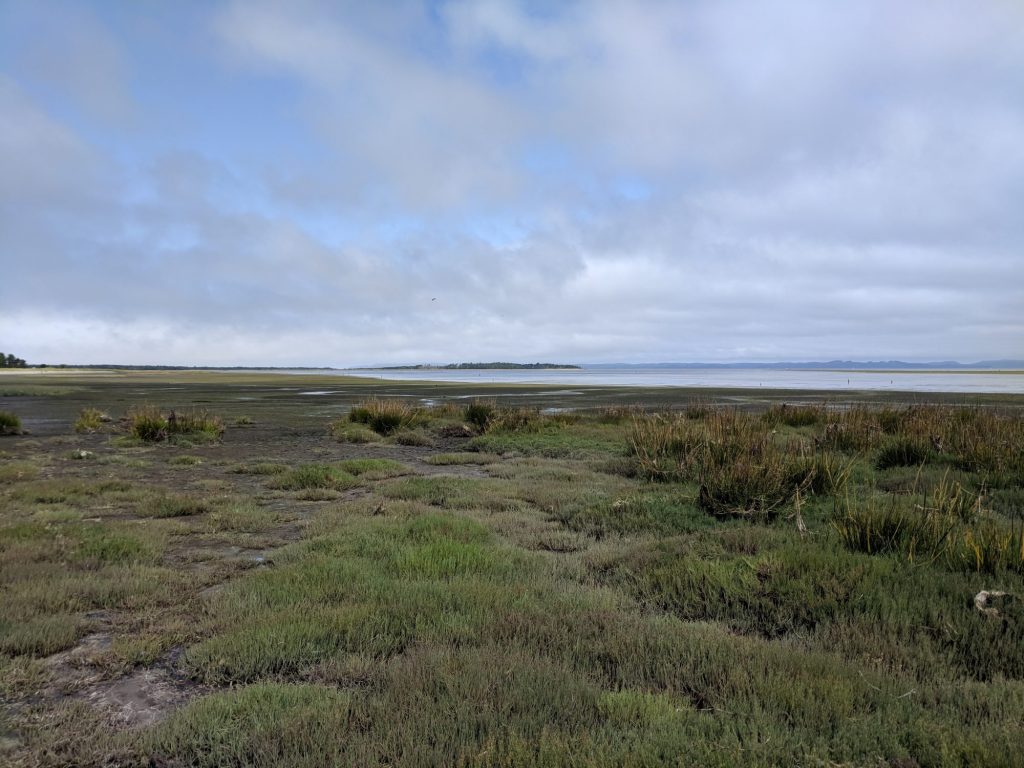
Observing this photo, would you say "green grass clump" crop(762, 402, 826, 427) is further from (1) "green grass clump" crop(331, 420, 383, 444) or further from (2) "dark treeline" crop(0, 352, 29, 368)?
(2) "dark treeline" crop(0, 352, 29, 368)

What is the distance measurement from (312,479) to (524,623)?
7214 millimetres

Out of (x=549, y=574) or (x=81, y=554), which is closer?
(x=549, y=574)

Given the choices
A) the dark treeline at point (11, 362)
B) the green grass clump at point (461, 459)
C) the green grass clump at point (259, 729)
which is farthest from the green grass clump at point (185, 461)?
the dark treeline at point (11, 362)

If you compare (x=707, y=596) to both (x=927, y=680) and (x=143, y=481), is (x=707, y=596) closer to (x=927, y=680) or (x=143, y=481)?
(x=927, y=680)

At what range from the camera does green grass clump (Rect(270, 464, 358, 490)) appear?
403 inches

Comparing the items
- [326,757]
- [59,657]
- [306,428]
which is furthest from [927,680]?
[306,428]

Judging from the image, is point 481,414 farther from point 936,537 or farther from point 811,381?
point 811,381

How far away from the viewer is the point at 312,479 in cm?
1040

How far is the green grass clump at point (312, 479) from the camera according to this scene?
403 inches

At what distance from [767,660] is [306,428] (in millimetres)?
19994

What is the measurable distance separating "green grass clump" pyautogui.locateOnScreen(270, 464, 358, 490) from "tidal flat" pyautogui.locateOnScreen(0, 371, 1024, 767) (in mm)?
523

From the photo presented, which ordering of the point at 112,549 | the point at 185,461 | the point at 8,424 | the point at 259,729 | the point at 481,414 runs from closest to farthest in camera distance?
the point at 259,729
the point at 112,549
the point at 185,461
the point at 8,424
the point at 481,414

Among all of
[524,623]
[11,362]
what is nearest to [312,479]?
[524,623]

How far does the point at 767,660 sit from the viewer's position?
11.5 ft
